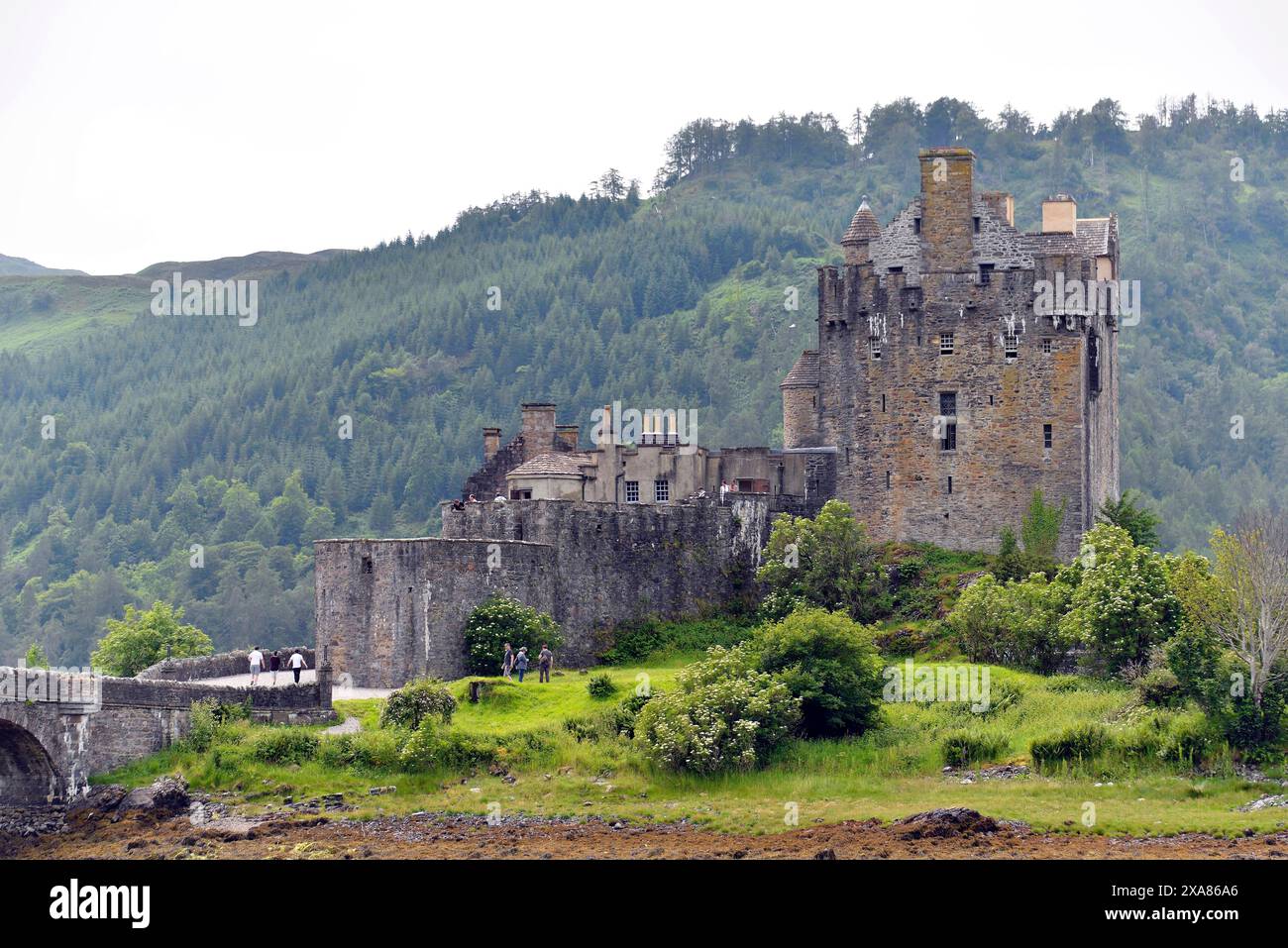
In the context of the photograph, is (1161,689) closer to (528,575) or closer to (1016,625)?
(1016,625)

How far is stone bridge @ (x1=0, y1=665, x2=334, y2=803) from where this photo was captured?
68.2 meters

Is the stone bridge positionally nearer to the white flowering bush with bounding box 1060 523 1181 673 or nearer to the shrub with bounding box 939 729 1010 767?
the shrub with bounding box 939 729 1010 767

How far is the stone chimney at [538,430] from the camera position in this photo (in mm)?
95312

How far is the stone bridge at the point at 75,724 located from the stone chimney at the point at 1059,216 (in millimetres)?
36968

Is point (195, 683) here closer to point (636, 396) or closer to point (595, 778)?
point (595, 778)

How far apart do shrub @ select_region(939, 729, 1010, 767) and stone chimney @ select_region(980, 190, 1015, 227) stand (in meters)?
25.5

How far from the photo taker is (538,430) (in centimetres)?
9562

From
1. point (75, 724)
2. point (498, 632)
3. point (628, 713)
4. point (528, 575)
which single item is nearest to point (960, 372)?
point (528, 575)

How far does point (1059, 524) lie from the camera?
8650 centimetres

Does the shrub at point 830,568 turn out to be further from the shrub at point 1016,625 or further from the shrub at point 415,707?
the shrub at point 415,707

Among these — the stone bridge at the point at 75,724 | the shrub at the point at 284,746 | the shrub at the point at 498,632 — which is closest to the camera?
the stone bridge at the point at 75,724

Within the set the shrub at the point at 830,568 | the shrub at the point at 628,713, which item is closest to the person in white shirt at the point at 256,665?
the shrub at the point at 628,713

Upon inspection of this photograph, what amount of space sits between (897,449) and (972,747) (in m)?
20.0

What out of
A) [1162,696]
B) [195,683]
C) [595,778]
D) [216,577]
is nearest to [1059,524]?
[1162,696]
